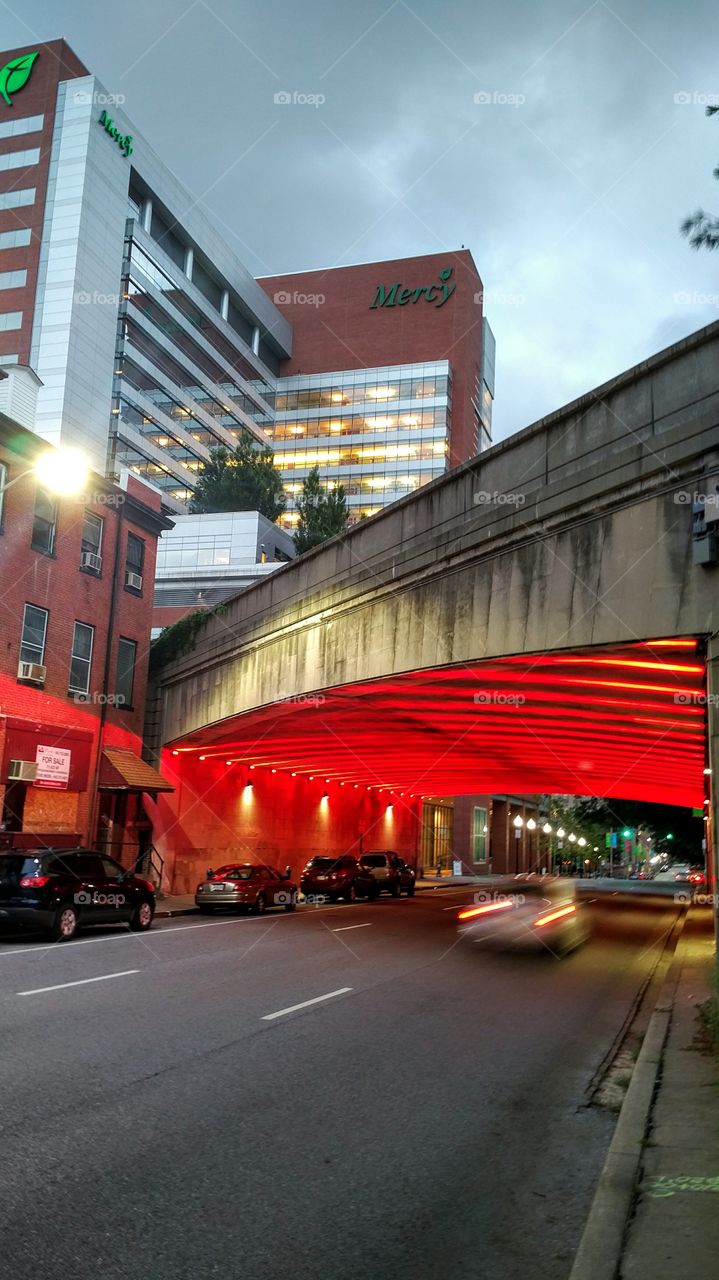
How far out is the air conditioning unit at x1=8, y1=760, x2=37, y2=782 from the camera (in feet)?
80.9

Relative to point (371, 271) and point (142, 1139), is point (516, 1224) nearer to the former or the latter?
point (142, 1139)

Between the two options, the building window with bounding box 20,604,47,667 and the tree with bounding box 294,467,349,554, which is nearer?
the building window with bounding box 20,604,47,667

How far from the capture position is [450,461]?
4793 inches

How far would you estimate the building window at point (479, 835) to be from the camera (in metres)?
72.1

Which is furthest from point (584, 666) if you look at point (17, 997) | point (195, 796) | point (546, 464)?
point (195, 796)

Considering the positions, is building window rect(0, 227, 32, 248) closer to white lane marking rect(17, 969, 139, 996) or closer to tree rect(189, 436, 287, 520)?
tree rect(189, 436, 287, 520)

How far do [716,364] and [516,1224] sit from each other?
10.2m

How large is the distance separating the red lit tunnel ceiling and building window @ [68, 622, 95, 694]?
12.7 feet

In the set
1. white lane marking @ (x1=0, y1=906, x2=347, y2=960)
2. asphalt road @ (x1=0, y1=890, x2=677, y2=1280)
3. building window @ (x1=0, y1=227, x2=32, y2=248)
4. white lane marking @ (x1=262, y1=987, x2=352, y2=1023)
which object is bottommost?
white lane marking @ (x1=0, y1=906, x2=347, y2=960)

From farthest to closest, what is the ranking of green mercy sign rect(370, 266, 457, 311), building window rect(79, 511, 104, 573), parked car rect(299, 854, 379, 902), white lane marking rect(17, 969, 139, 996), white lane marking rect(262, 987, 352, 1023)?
1. green mercy sign rect(370, 266, 457, 311)
2. parked car rect(299, 854, 379, 902)
3. building window rect(79, 511, 104, 573)
4. white lane marking rect(17, 969, 139, 996)
5. white lane marking rect(262, 987, 352, 1023)

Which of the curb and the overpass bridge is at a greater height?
the overpass bridge

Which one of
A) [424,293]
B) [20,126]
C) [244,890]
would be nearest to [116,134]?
[20,126]

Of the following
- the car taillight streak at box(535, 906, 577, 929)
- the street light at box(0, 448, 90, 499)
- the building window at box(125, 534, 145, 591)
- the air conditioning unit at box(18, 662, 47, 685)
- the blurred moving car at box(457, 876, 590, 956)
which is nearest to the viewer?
the blurred moving car at box(457, 876, 590, 956)

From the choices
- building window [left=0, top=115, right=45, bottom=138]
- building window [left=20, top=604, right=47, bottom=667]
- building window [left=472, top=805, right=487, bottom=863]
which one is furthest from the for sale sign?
building window [left=0, top=115, right=45, bottom=138]
